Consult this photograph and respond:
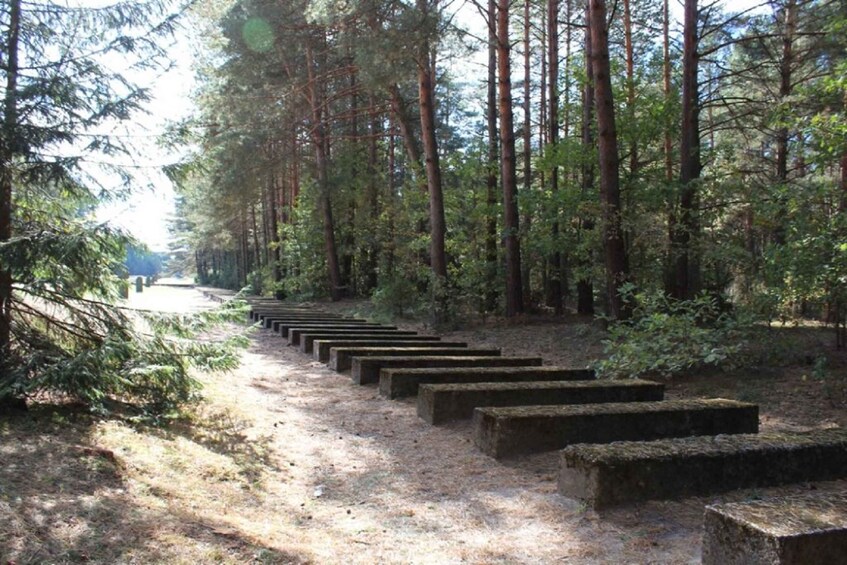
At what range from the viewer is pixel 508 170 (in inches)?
553


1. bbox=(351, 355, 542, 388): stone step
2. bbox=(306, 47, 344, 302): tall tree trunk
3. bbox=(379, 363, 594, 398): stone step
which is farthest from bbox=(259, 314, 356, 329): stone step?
bbox=(379, 363, 594, 398): stone step

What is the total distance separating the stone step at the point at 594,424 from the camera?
4945mm

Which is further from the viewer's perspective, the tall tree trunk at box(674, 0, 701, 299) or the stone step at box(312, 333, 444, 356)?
the tall tree trunk at box(674, 0, 701, 299)

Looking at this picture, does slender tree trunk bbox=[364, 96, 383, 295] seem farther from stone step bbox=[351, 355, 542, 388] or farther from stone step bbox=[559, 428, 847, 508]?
stone step bbox=[559, 428, 847, 508]

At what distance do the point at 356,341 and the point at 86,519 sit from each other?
780cm

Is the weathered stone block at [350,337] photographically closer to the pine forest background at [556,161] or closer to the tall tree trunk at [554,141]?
the pine forest background at [556,161]

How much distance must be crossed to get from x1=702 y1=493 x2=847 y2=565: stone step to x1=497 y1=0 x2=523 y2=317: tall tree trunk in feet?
37.6

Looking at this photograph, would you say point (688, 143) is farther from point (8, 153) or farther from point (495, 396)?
point (8, 153)

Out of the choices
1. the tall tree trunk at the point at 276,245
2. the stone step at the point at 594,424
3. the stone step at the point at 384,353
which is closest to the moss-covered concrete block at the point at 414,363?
the stone step at the point at 384,353

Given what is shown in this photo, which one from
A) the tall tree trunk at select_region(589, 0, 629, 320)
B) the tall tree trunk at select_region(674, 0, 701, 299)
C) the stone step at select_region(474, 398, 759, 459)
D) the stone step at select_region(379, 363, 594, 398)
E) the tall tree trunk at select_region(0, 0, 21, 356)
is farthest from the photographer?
the tall tree trunk at select_region(674, 0, 701, 299)

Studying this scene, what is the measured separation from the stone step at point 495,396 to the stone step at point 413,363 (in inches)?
77.7

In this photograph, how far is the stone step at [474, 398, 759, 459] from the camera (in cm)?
495

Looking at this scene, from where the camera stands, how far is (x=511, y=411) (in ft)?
16.9

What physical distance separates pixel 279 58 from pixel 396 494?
19084mm
